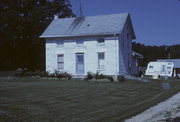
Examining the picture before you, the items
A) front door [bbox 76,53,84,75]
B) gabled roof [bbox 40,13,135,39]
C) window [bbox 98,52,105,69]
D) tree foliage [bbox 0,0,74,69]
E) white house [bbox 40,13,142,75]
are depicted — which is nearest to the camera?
white house [bbox 40,13,142,75]

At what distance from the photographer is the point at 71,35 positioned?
108 ft

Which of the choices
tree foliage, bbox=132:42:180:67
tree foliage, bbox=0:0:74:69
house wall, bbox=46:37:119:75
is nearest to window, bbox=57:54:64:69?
house wall, bbox=46:37:119:75

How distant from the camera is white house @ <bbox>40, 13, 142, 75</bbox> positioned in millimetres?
31422

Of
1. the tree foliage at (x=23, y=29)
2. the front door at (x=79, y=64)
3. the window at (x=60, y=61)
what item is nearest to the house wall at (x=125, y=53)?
the front door at (x=79, y=64)

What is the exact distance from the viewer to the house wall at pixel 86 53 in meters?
31.3

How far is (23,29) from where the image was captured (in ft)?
157

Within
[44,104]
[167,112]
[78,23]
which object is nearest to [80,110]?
[44,104]

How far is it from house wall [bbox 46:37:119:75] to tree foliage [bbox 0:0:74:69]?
15042 millimetres

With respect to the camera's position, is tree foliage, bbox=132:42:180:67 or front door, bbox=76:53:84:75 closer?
front door, bbox=76:53:84:75

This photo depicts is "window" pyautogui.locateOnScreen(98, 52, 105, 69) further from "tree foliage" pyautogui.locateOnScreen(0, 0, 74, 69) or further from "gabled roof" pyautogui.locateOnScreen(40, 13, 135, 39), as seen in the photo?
"tree foliage" pyautogui.locateOnScreen(0, 0, 74, 69)

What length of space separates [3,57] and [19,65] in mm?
2917

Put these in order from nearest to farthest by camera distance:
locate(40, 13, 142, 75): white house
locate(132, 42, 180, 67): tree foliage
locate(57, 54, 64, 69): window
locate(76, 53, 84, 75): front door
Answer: locate(40, 13, 142, 75): white house < locate(76, 53, 84, 75): front door < locate(57, 54, 64, 69): window < locate(132, 42, 180, 67): tree foliage

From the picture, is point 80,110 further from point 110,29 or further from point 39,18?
point 39,18

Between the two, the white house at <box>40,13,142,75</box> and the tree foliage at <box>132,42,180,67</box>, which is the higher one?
the tree foliage at <box>132,42,180,67</box>
